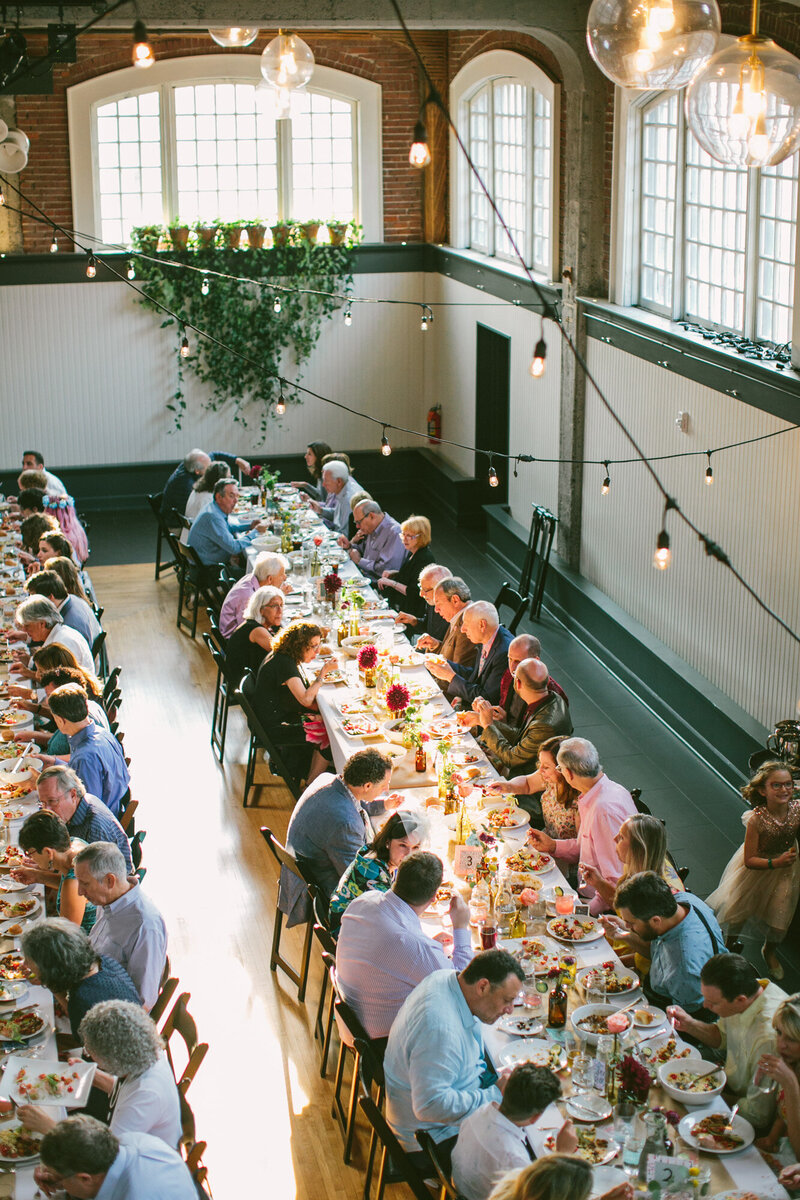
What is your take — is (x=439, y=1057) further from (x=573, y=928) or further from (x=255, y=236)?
(x=255, y=236)

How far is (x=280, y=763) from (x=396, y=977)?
9.09ft

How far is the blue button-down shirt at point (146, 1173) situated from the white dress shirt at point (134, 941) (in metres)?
1.09

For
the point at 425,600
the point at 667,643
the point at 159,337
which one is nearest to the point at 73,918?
the point at 425,600

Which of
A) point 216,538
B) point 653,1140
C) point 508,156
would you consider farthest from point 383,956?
A: point 508,156

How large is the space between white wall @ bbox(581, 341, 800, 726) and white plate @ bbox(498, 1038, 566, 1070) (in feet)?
12.3

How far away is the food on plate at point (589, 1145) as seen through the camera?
13.6 ft

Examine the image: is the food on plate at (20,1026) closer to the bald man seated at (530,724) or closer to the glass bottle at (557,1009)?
the glass bottle at (557,1009)

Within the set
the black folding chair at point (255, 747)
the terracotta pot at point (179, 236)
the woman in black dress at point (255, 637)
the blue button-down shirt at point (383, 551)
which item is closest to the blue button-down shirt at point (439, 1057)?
the black folding chair at point (255, 747)

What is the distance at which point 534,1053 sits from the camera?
4.65 m

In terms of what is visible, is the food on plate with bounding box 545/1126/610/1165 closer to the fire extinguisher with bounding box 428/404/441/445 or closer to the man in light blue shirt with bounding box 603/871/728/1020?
the man in light blue shirt with bounding box 603/871/728/1020

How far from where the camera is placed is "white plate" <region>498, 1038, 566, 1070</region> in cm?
460

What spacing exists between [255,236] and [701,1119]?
11850 mm

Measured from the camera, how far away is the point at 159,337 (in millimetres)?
14703

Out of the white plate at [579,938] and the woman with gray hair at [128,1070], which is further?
the white plate at [579,938]
